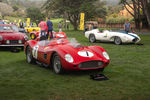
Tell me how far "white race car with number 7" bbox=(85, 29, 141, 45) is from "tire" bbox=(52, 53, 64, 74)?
31.3ft

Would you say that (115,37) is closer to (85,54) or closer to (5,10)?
(85,54)

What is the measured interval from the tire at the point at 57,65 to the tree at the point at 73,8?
137 ft

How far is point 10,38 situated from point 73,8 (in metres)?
38.9

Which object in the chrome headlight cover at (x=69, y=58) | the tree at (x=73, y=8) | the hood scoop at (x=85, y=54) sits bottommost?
the chrome headlight cover at (x=69, y=58)

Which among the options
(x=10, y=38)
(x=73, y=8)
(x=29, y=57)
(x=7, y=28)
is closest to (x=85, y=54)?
(x=29, y=57)

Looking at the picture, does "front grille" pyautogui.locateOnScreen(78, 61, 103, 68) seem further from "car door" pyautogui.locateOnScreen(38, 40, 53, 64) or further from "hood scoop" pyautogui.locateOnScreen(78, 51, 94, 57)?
"car door" pyautogui.locateOnScreen(38, 40, 53, 64)

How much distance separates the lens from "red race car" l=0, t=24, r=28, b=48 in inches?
495

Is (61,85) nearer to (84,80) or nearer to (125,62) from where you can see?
(84,80)

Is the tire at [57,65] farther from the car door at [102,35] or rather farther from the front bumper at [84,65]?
the car door at [102,35]

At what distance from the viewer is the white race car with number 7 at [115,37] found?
15906mm

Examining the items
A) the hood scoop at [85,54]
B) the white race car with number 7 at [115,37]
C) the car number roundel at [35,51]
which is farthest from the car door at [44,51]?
the white race car with number 7 at [115,37]

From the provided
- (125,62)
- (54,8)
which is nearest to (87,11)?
(54,8)

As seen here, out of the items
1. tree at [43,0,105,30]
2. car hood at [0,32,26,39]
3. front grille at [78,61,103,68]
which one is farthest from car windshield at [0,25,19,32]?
tree at [43,0,105,30]

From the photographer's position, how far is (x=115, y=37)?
16.6 m
